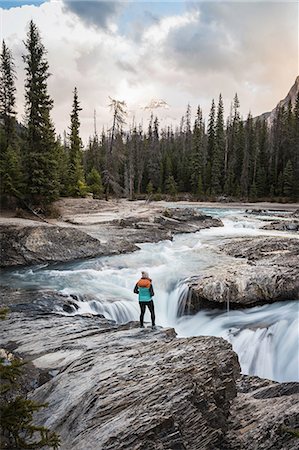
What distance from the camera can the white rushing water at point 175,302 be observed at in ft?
28.9

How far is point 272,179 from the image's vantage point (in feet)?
180

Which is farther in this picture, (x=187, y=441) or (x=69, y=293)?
(x=69, y=293)

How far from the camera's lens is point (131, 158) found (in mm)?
55906

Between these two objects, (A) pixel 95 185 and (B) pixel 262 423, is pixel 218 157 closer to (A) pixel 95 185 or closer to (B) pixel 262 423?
(A) pixel 95 185

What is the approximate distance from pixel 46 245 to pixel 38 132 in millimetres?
11029

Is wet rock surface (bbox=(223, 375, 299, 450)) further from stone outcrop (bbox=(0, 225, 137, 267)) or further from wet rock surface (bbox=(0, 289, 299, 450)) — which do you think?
stone outcrop (bbox=(0, 225, 137, 267))

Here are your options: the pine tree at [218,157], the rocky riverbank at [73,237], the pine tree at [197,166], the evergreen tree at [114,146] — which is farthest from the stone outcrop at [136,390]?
the pine tree at [218,157]

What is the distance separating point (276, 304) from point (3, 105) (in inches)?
1266

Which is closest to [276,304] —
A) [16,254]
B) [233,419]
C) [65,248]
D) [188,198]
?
[233,419]

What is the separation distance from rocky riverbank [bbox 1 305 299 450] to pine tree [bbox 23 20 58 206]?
58.6 ft

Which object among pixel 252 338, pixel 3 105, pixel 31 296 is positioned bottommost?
pixel 252 338

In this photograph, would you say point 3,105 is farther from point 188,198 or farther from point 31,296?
point 188,198

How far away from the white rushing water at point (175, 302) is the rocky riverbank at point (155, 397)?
2.29m

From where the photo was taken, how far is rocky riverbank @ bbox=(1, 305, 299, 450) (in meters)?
3.92
